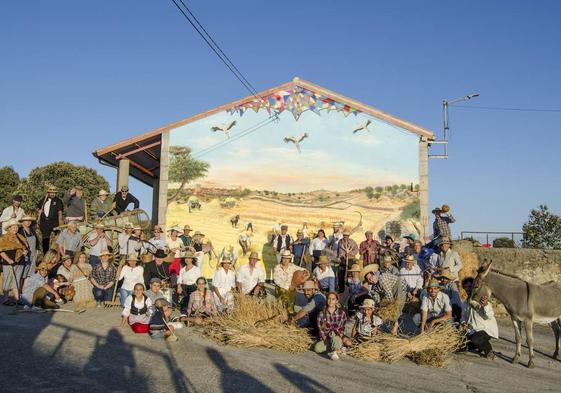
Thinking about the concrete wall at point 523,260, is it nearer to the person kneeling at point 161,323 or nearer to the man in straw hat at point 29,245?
the person kneeling at point 161,323

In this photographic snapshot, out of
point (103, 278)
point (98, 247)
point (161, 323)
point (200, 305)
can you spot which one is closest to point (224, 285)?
point (200, 305)

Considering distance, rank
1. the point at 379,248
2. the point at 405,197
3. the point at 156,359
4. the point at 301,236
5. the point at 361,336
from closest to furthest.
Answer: the point at 156,359 < the point at 361,336 < the point at 379,248 < the point at 301,236 < the point at 405,197

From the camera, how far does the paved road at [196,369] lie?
7.10m

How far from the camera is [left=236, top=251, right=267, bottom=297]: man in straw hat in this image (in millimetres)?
11930

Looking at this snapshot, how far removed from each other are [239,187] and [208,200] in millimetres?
1129

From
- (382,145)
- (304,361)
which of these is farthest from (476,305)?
(382,145)

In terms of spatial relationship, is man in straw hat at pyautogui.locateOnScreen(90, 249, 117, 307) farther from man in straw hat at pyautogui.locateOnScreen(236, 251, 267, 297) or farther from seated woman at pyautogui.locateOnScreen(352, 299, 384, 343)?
seated woman at pyautogui.locateOnScreen(352, 299, 384, 343)

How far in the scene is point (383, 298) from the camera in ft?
35.9

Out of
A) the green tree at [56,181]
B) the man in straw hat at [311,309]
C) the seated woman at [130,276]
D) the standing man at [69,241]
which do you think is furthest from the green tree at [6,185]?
the man in straw hat at [311,309]

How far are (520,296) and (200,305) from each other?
595cm

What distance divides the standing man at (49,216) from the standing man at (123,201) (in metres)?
1.53

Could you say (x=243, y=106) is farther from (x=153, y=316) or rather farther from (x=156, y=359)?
(x=156, y=359)

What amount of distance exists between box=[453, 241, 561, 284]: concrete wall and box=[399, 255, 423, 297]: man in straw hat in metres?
3.18

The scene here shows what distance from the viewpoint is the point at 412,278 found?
1195cm
